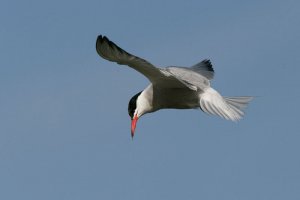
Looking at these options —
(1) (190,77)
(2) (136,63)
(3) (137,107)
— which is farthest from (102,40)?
(3) (137,107)

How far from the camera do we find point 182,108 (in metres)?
12.1

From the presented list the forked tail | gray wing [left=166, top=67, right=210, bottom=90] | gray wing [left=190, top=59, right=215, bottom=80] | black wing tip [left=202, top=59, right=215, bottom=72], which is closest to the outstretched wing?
gray wing [left=166, top=67, right=210, bottom=90]

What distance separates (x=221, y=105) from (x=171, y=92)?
0.91 meters

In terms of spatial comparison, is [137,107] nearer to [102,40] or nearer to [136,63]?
[136,63]

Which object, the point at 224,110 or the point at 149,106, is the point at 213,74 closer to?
the point at 149,106

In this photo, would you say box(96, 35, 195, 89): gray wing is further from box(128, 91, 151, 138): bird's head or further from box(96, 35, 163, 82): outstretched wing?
box(128, 91, 151, 138): bird's head

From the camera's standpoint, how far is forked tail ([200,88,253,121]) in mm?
11164

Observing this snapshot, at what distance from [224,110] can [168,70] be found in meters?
0.92

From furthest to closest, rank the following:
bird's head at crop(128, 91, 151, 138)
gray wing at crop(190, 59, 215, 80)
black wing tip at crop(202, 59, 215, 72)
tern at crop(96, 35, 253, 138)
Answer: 1. black wing tip at crop(202, 59, 215, 72)
2. gray wing at crop(190, 59, 215, 80)
3. bird's head at crop(128, 91, 151, 138)
4. tern at crop(96, 35, 253, 138)

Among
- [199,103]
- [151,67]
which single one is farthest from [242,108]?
[151,67]

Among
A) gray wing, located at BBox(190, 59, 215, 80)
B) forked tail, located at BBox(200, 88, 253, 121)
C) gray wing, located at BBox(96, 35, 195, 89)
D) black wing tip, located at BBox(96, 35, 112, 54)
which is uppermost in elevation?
gray wing, located at BBox(190, 59, 215, 80)

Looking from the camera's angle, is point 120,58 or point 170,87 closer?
point 120,58

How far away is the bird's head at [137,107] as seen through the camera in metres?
12.4

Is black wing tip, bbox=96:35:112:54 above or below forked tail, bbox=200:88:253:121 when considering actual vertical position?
above
